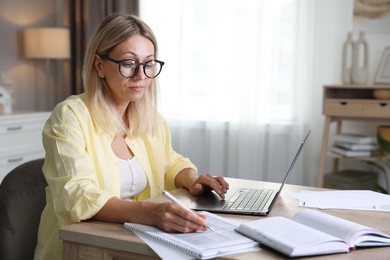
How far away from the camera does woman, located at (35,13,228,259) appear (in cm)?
139

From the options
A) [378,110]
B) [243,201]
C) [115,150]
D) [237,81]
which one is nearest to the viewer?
[243,201]

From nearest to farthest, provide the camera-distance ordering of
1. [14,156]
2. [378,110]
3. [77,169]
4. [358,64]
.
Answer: [77,169], [378,110], [358,64], [14,156]

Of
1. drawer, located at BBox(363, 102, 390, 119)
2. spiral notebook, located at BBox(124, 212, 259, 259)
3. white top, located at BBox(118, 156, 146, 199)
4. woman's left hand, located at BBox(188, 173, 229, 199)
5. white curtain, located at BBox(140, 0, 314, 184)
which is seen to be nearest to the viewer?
spiral notebook, located at BBox(124, 212, 259, 259)

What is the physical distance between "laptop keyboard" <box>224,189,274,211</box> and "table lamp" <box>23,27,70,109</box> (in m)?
2.93

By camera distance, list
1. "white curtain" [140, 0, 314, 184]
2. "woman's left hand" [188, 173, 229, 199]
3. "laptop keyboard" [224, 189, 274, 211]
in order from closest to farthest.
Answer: "laptop keyboard" [224, 189, 274, 211]
"woman's left hand" [188, 173, 229, 199]
"white curtain" [140, 0, 314, 184]

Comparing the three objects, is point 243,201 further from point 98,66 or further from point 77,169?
point 98,66

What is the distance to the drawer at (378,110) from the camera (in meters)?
3.38

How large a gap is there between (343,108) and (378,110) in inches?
8.5

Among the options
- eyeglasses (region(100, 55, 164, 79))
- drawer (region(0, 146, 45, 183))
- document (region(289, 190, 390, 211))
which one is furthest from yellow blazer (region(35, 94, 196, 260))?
drawer (region(0, 146, 45, 183))

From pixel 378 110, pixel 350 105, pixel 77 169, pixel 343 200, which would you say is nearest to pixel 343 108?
pixel 350 105

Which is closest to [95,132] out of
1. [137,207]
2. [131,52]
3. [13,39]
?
[131,52]

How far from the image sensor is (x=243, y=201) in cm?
159

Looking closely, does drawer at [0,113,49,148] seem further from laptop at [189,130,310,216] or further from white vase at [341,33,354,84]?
laptop at [189,130,310,216]

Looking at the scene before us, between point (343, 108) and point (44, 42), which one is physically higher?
point (44, 42)
